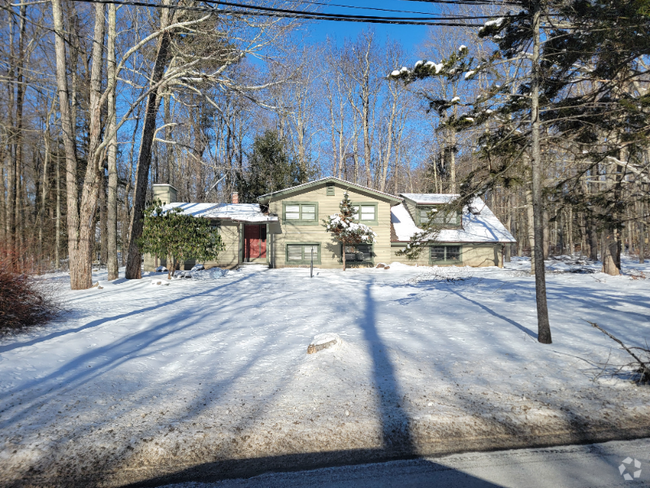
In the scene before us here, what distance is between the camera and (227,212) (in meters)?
21.0

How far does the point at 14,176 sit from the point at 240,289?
18.3m

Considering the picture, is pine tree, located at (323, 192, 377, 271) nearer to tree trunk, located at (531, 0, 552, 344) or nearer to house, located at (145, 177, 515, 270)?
house, located at (145, 177, 515, 270)

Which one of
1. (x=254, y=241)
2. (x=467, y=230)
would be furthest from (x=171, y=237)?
(x=467, y=230)

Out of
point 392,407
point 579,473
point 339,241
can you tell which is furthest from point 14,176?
point 579,473

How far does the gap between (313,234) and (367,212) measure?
3.68 metres

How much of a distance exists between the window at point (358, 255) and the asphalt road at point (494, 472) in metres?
17.4

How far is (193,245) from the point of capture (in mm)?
13695

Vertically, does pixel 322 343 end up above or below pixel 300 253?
below

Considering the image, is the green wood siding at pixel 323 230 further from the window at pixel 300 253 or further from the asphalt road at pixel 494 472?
the asphalt road at pixel 494 472

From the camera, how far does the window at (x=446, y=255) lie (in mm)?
21844

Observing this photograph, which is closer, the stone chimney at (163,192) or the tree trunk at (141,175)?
the tree trunk at (141,175)

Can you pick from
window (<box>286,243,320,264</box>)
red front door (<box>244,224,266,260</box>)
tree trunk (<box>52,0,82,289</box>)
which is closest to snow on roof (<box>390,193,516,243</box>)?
window (<box>286,243,320,264</box>)

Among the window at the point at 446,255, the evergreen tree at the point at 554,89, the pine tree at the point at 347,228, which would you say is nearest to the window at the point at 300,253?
the pine tree at the point at 347,228

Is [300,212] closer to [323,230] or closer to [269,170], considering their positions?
[323,230]
